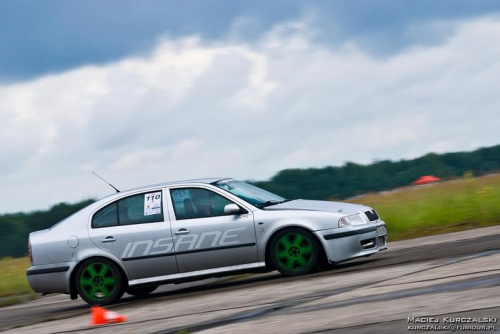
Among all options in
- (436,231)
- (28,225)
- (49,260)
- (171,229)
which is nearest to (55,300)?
(49,260)

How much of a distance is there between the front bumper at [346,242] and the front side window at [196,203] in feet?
4.42

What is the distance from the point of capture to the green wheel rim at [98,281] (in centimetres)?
1167

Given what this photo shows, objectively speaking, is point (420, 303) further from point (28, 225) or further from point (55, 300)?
point (28, 225)

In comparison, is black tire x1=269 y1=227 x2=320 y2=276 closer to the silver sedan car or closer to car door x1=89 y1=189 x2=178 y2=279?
the silver sedan car

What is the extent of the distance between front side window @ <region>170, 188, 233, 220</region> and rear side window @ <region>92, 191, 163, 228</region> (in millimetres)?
227

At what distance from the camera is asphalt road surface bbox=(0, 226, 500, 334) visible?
726 centimetres

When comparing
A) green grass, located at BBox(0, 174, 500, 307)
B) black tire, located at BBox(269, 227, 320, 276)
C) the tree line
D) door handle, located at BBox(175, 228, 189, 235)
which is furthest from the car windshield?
the tree line

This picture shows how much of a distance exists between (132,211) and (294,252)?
222 cm

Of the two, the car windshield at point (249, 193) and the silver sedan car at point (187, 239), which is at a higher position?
the car windshield at point (249, 193)

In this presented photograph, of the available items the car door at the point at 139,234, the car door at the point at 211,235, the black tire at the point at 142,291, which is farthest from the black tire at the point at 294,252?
the black tire at the point at 142,291

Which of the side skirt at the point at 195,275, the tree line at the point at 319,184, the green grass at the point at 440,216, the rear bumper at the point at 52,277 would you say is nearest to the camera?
the side skirt at the point at 195,275

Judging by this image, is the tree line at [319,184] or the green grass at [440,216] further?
the tree line at [319,184]

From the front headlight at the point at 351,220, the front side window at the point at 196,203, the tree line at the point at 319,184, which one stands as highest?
the tree line at the point at 319,184

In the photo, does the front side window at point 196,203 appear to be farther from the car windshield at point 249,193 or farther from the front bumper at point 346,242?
the front bumper at point 346,242
